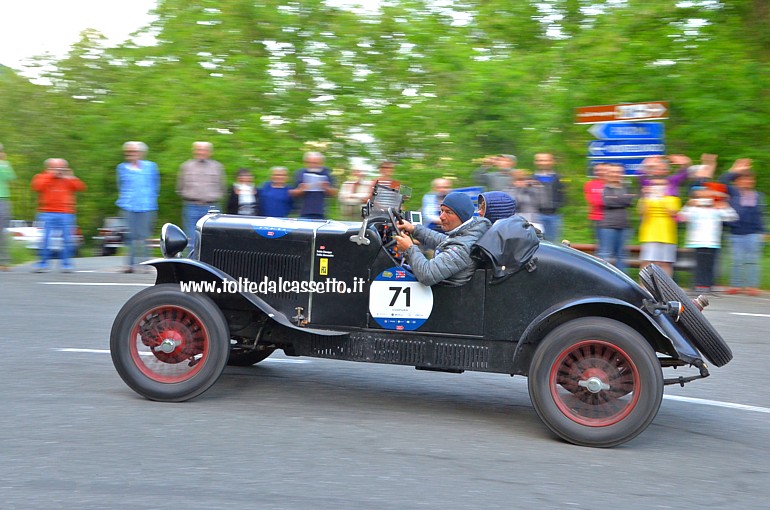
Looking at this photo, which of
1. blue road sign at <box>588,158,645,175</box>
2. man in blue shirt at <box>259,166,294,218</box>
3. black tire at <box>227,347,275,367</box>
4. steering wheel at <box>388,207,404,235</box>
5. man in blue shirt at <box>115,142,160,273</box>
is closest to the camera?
steering wheel at <box>388,207,404,235</box>

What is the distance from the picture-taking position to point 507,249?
18.1 feet

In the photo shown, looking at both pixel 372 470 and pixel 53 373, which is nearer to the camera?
pixel 372 470

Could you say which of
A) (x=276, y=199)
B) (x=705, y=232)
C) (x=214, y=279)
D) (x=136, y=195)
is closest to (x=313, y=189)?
(x=276, y=199)

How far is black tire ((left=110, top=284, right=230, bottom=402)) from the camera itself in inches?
225

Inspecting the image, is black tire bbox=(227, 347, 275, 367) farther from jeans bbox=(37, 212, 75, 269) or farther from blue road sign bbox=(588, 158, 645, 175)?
blue road sign bbox=(588, 158, 645, 175)

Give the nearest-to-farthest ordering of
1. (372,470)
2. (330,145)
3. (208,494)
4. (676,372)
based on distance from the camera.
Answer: (208,494), (372,470), (676,372), (330,145)

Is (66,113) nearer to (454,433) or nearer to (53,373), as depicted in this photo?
(53,373)

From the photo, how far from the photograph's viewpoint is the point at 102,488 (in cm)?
434

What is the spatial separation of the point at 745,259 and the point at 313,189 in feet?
19.0

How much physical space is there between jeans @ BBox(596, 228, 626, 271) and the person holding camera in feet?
2.69

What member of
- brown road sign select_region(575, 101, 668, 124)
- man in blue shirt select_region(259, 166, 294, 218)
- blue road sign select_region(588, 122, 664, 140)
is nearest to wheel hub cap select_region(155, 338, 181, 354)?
man in blue shirt select_region(259, 166, 294, 218)

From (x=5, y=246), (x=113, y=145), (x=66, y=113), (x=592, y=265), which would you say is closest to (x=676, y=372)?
(x=592, y=265)

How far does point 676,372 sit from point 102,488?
4878 millimetres

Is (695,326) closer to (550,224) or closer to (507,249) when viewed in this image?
(507,249)
